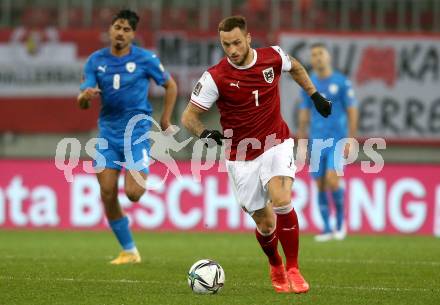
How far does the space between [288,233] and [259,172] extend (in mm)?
568

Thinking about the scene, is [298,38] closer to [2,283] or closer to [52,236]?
[52,236]

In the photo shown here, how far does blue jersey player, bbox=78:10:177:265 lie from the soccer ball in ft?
8.77

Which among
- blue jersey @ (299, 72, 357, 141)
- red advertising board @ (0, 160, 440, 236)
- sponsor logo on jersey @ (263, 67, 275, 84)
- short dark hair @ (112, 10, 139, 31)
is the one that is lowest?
red advertising board @ (0, 160, 440, 236)

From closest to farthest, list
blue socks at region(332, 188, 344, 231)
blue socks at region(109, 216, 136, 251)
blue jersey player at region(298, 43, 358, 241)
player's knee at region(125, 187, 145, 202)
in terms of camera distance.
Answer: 1. player's knee at region(125, 187, 145, 202)
2. blue socks at region(109, 216, 136, 251)
3. blue jersey player at region(298, 43, 358, 241)
4. blue socks at region(332, 188, 344, 231)

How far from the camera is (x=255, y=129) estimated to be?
879cm

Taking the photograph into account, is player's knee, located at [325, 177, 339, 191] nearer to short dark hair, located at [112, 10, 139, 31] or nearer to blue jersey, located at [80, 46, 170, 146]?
blue jersey, located at [80, 46, 170, 146]

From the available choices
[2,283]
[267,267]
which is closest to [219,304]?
[2,283]

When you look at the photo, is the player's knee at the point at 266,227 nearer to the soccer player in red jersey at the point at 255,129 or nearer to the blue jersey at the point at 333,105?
the soccer player in red jersey at the point at 255,129

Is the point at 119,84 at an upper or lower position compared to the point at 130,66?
lower

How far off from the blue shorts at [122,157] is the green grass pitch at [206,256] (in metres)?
1.03

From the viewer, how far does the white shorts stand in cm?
867

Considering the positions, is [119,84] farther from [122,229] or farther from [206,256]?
[206,256]

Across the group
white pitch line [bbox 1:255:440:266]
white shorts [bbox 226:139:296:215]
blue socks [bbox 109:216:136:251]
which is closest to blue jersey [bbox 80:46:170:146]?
blue socks [bbox 109:216:136:251]

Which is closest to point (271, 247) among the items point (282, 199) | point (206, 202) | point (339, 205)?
point (282, 199)
